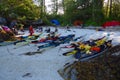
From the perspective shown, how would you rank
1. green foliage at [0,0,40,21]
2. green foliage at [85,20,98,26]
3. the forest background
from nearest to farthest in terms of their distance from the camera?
green foliage at [0,0,40,21] < the forest background < green foliage at [85,20,98,26]

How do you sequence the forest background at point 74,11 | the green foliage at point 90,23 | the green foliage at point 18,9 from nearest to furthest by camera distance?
the green foliage at point 18,9 < the forest background at point 74,11 < the green foliage at point 90,23

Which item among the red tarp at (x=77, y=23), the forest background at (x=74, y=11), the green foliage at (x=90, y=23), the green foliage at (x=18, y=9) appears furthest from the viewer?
the red tarp at (x=77, y=23)

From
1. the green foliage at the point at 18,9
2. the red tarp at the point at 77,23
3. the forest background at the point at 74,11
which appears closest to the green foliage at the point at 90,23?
the forest background at the point at 74,11

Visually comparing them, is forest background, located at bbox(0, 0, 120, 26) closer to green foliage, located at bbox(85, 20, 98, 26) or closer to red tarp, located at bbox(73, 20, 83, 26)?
green foliage, located at bbox(85, 20, 98, 26)

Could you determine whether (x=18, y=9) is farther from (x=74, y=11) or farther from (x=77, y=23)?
(x=74, y=11)

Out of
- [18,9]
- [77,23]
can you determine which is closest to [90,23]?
[77,23]

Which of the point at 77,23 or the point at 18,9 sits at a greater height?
the point at 18,9

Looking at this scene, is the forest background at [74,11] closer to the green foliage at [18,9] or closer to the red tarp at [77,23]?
the green foliage at [18,9]

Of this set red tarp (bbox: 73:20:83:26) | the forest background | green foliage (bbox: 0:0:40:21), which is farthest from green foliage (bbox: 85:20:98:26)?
green foliage (bbox: 0:0:40:21)

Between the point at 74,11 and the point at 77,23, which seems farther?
the point at 74,11

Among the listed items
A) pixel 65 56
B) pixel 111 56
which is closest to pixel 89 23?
pixel 65 56

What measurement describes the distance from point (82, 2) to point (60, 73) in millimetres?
27270

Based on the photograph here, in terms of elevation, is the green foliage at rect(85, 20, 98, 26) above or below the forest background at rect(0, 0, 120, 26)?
below

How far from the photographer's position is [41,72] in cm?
1086
